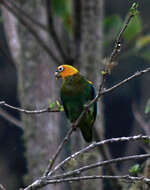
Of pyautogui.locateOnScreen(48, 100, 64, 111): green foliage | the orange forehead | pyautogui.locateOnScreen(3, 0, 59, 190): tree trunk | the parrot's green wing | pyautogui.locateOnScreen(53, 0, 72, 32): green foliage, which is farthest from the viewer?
pyautogui.locateOnScreen(53, 0, 72, 32): green foliage

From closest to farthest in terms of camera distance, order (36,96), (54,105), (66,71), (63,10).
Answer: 1. (54,105)
2. (66,71)
3. (36,96)
4. (63,10)

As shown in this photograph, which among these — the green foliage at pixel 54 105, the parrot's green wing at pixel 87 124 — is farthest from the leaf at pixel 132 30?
the green foliage at pixel 54 105

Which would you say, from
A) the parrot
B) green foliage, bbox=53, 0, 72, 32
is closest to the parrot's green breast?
the parrot

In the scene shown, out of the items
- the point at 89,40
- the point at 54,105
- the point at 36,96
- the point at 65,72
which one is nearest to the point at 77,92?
Answer: the point at 65,72

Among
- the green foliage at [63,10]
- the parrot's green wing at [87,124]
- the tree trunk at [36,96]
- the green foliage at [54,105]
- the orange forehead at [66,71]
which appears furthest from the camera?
the green foliage at [63,10]

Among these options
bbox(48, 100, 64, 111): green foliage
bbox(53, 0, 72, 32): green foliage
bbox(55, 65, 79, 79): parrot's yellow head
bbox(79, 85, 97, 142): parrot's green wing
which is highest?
bbox(53, 0, 72, 32): green foliage

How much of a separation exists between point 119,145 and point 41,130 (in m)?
6.50

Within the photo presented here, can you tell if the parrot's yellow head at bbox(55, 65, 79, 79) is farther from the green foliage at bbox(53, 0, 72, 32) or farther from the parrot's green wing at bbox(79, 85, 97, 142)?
the green foliage at bbox(53, 0, 72, 32)

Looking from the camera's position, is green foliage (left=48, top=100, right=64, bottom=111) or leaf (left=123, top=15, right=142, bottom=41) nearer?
green foliage (left=48, top=100, right=64, bottom=111)

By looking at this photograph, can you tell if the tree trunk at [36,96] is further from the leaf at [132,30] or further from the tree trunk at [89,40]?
the leaf at [132,30]

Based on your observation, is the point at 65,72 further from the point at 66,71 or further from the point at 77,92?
the point at 77,92

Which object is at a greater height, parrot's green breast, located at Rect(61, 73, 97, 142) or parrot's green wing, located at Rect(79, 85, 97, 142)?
parrot's green breast, located at Rect(61, 73, 97, 142)

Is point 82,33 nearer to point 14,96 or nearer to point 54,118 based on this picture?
point 54,118

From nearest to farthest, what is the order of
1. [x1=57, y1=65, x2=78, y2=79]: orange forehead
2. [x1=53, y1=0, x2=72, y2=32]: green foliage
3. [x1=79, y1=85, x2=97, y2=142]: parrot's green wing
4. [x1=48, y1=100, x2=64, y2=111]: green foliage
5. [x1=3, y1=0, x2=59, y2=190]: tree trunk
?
[x1=48, y1=100, x2=64, y2=111]: green foliage < [x1=79, y1=85, x2=97, y2=142]: parrot's green wing < [x1=57, y1=65, x2=78, y2=79]: orange forehead < [x1=3, y1=0, x2=59, y2=190]: tree trunk < [x1=53, y1=0, x2=72, y2=32]: green foliage
